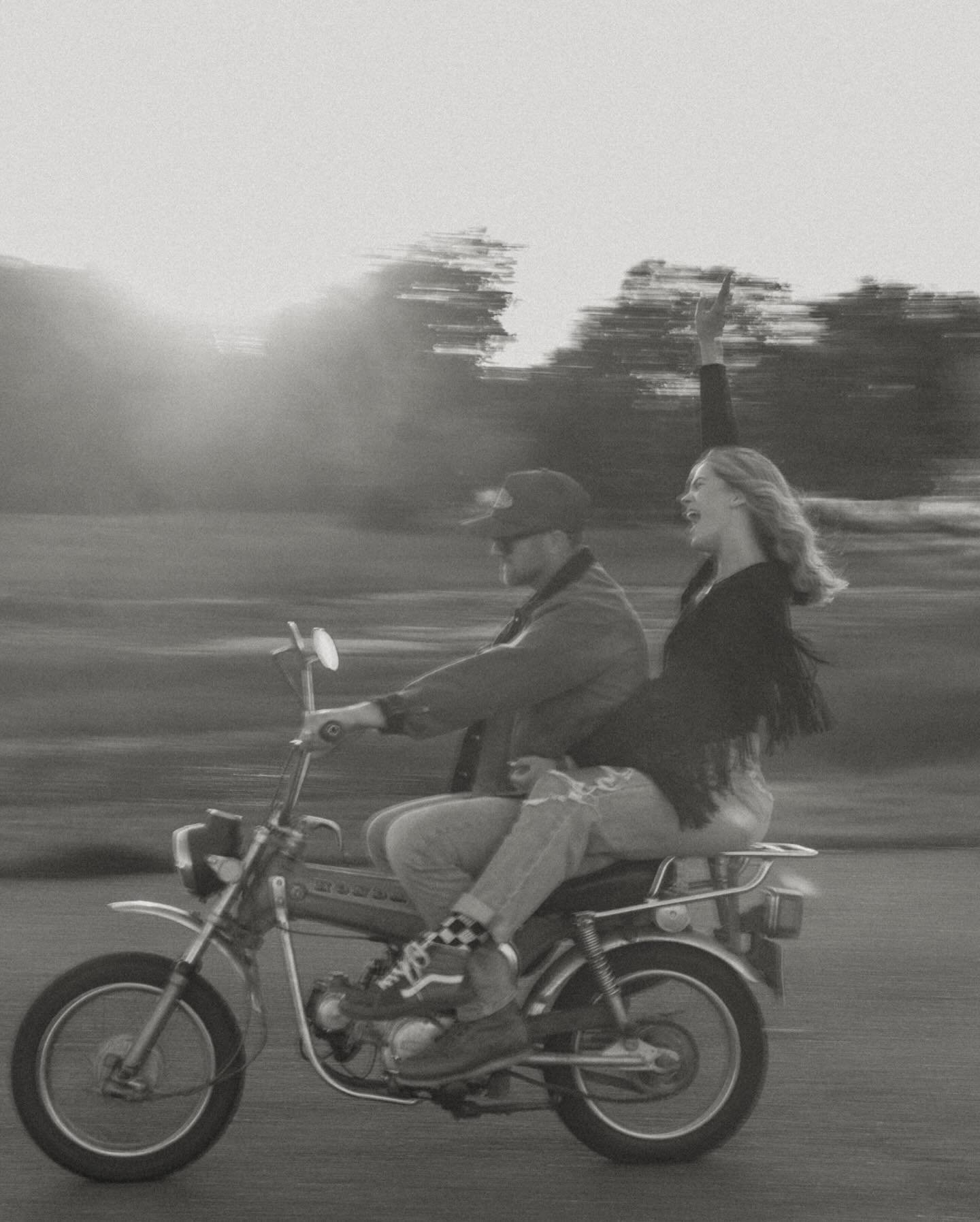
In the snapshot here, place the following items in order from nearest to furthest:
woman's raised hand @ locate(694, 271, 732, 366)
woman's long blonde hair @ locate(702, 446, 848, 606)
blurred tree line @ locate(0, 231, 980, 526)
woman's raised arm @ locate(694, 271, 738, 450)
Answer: woman's long blonde hair @ locate(702, 446, 848, 606) < woman's raised arm @ locate(694, 271, 738, 450) < woman's raised hand @ locate(694, 271, 732, 366) < blurred tree line @ locate(0, 231, 980, 526)

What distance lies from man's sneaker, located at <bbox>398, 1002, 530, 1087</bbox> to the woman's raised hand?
2.05m

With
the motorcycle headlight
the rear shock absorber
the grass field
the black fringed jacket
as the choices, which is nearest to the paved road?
the rear shock absorber

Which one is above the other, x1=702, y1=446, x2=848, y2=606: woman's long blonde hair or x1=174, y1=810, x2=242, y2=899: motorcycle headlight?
x1=702, y1=446, x2=848, y2=606: woman's long blonde hair

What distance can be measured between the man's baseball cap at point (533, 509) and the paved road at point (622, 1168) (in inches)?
60.7

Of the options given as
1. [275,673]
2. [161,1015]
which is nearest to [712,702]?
[161,1015]

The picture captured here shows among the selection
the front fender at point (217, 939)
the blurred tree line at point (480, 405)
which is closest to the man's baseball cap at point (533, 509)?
the front fender at point (217, 939)

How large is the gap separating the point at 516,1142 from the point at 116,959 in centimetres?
113

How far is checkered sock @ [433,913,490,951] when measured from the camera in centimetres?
431

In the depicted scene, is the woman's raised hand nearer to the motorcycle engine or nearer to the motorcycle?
the motorcycle

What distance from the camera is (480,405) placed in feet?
58.1

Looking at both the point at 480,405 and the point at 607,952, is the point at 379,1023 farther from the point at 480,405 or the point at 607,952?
the point at 480,405

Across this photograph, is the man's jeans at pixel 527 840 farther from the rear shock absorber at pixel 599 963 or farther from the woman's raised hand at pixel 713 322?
the woman's raised hand at pixel 713 322

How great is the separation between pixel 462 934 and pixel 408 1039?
0.92 ft

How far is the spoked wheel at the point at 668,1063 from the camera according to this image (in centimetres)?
450
